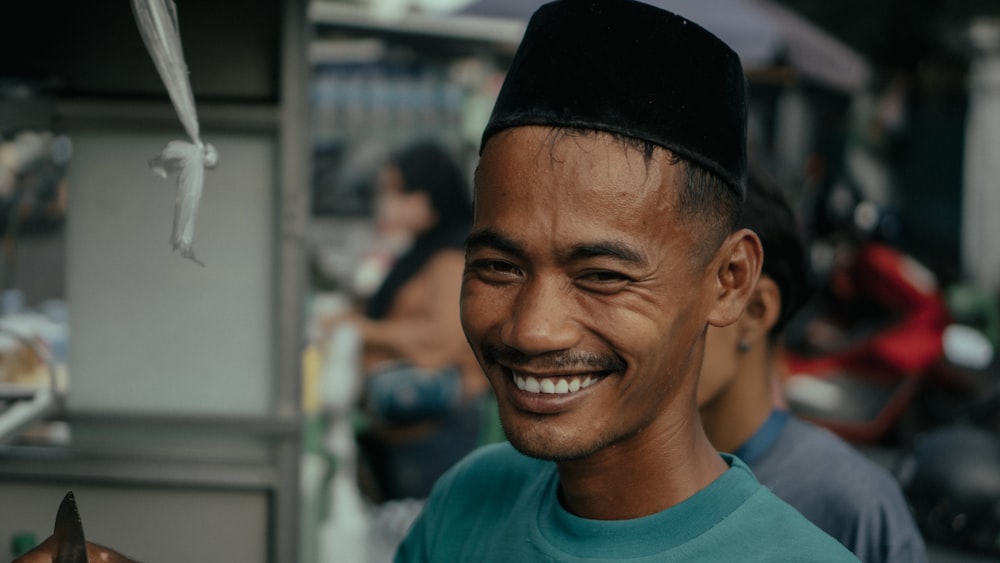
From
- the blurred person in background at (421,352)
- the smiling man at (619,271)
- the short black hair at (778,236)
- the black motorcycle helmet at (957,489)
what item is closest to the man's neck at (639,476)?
the smiling man at (619,271)

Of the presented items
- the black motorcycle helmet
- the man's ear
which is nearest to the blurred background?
the black motorcycle helmet

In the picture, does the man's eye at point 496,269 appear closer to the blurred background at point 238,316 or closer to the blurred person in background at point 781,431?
the blurred background at point 238,316

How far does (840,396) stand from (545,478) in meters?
6.14

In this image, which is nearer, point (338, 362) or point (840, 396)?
point (338, 362)

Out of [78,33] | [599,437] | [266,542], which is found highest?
[78,33]

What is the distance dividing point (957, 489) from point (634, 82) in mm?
4641

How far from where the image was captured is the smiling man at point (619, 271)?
4.59ft

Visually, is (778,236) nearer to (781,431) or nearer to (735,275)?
(781,431)

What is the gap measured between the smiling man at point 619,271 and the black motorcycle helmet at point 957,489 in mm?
4357

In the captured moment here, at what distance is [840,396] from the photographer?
7.43 m

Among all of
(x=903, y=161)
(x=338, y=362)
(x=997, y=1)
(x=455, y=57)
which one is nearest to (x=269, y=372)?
(x=338, y=362)

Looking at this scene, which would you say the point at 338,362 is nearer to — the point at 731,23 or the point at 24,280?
the point at 24,280

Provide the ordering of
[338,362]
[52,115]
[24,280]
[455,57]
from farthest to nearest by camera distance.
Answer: [455,57]
[338,362]
[24,280]
[52,115]

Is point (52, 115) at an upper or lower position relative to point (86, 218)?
upper
